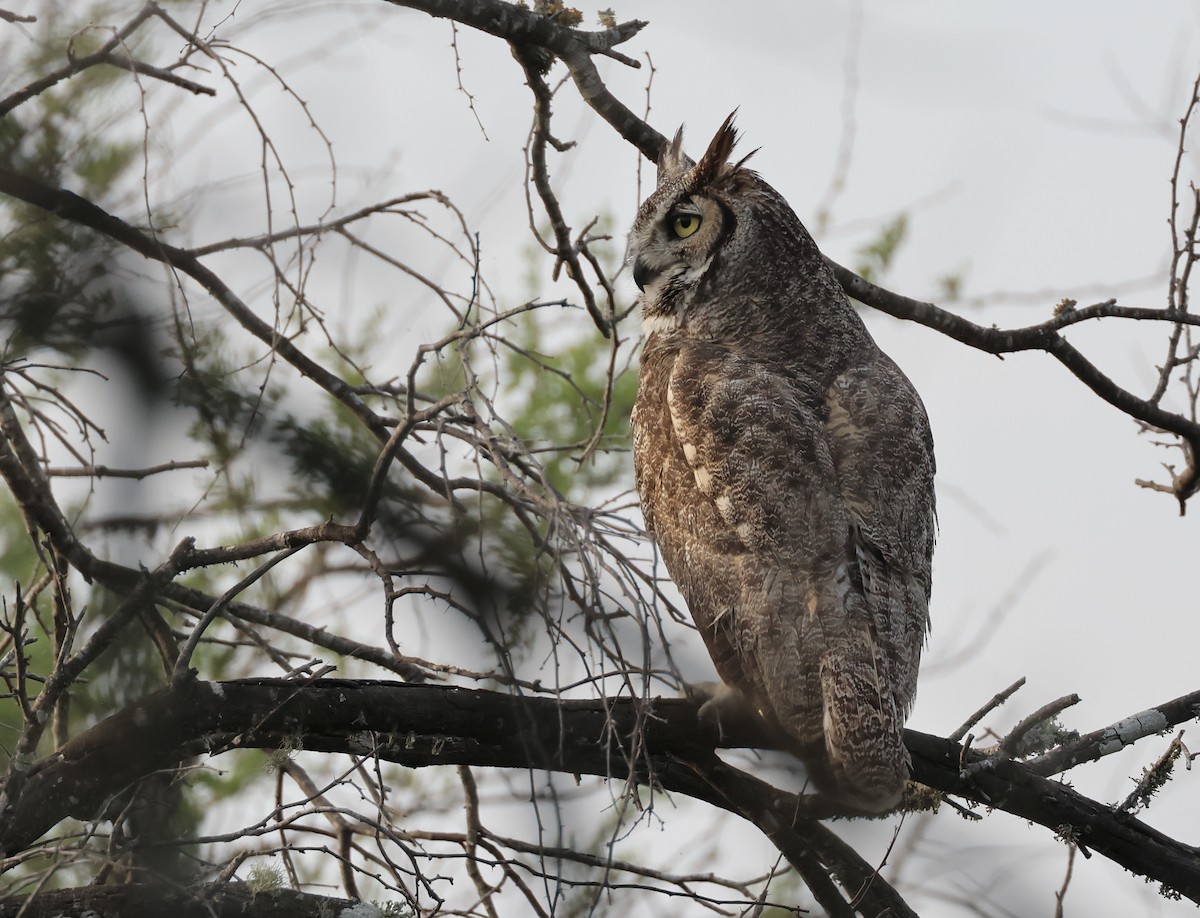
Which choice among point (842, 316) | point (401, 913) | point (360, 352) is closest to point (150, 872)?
point (401, 913)

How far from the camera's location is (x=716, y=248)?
5164mm

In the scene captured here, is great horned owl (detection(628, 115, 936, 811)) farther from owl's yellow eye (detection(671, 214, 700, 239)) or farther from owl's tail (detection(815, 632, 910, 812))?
owl's yellow eye (detection(671, 214, 700, 239))

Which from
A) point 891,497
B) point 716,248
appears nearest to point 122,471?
point 891,497

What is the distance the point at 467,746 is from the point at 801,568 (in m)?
1.13

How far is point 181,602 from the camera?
371cm

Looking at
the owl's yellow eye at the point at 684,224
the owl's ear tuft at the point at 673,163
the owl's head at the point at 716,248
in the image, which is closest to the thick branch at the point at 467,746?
the owl's head at the point at 716,248

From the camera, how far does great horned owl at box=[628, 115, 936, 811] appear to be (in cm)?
338

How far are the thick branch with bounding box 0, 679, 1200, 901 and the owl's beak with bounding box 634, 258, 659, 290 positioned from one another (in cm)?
243

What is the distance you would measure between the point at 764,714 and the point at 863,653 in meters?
0.36

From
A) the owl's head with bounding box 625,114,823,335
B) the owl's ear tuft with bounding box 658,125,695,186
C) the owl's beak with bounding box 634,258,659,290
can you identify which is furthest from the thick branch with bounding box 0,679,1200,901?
the owl's ear tuft with bounding box 658,125,695,186

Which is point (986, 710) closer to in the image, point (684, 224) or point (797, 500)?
point (797, 500)

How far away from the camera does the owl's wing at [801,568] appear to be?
327 cm

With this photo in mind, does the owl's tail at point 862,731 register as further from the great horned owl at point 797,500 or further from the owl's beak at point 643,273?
the owl's beak at point 643,273

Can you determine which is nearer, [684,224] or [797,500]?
[797,500]
